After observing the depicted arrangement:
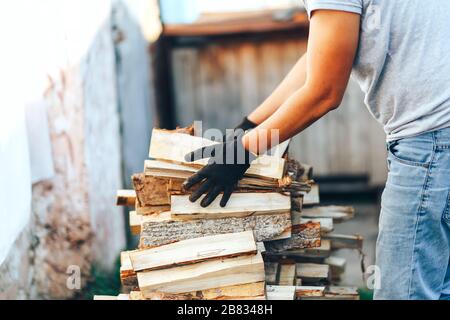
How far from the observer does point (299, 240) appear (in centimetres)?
290

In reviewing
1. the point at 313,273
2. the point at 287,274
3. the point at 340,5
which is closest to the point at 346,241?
the point at 313,273

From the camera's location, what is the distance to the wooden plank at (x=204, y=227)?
9.00 ft

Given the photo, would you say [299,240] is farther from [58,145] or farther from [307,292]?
[58,145]

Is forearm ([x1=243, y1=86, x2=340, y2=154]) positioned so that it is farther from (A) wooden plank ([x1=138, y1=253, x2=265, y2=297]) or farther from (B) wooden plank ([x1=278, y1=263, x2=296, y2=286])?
(B) wooden plank ([x1=278, y1=263, x2=296, y2=286])

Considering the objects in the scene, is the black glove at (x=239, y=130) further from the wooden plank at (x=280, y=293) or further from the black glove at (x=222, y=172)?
the wooden plank at (x=280, y=293)

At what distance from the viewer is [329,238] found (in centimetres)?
336

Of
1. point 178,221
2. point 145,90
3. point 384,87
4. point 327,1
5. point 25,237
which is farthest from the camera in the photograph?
point 145,90

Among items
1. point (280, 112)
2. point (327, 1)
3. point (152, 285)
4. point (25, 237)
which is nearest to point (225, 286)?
point (152, 285)

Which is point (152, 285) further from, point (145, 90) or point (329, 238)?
point (145, 90)

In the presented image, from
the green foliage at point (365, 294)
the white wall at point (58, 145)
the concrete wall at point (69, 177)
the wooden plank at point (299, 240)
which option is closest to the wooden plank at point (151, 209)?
the wooden plank at point (299, 240)

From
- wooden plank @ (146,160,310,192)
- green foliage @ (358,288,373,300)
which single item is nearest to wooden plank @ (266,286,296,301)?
wooden plank @ (146,160,310,192)

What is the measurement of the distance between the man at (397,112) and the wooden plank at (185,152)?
0.11 m

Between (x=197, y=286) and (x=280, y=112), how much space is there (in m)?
0.82

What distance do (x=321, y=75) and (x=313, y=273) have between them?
3.67ft
